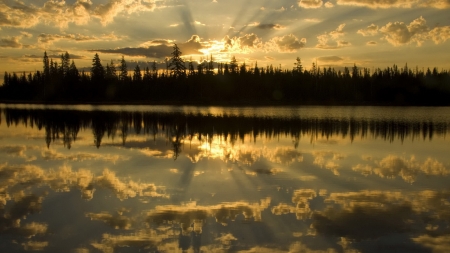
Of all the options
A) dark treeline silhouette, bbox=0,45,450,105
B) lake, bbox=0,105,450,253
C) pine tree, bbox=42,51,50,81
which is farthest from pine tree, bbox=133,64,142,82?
lake, bbox=0,105,450,253

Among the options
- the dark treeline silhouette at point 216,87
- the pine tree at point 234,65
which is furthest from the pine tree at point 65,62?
the pine tree at point 234,65

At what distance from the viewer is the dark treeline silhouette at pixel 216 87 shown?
11544 cm

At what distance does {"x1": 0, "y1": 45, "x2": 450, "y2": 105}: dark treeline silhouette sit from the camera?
11544 cm

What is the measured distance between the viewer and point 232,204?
11344mm

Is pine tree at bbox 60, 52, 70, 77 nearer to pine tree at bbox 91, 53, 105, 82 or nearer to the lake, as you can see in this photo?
pine tree at bbox 91, 53, 105, 82

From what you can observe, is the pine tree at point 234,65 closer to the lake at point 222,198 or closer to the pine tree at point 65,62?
the pine tree at point 65,62

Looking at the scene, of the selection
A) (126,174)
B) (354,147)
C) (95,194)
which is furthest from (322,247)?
(354,147)

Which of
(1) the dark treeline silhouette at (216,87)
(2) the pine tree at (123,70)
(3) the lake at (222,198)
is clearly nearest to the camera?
(3) the lake at (222,198)

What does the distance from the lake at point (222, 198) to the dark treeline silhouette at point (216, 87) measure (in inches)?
3375

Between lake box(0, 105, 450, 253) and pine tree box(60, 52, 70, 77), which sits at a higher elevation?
pine tree box(60, 52, 70, 77)

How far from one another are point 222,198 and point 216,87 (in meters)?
110

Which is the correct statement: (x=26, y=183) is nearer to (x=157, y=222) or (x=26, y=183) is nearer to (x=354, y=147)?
(x=157, y=222)

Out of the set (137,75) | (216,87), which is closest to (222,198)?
(216,87)

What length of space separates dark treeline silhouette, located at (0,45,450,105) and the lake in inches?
3375
